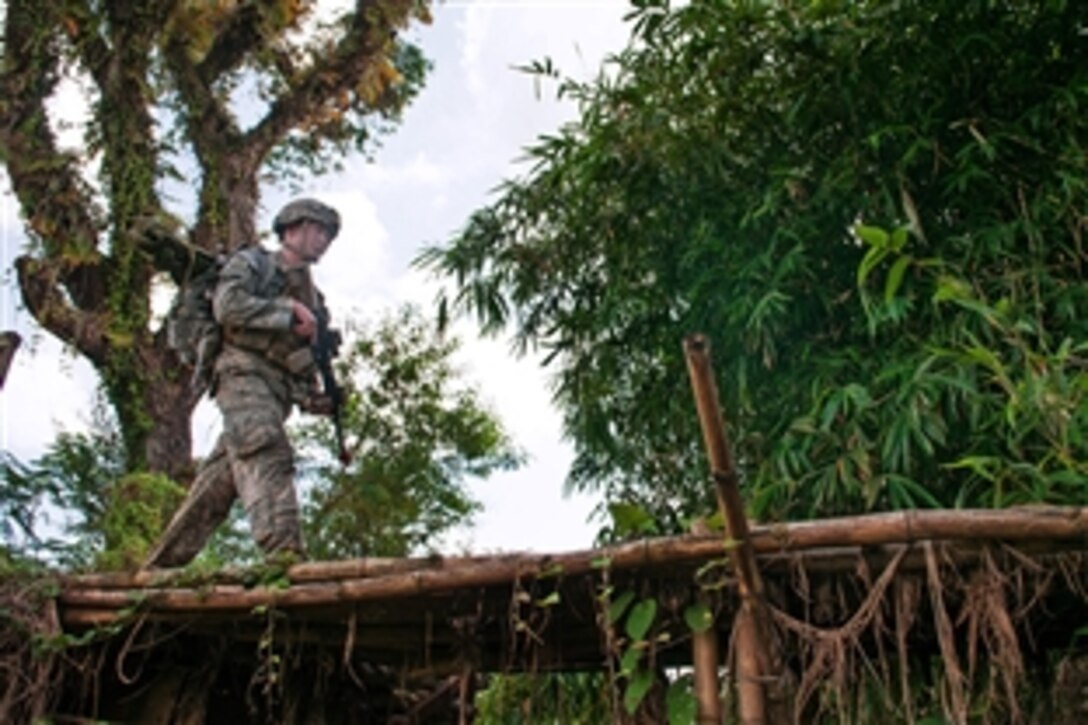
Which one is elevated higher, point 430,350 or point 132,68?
point 132,68

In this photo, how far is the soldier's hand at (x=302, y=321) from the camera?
15.0ft

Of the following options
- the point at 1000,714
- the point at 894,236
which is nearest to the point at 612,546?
the point at 894,236

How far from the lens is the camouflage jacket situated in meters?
4.52

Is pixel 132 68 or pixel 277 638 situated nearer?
pixel 277 638

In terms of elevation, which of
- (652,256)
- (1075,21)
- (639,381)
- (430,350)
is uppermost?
(430,350)

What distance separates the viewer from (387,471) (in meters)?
10.7

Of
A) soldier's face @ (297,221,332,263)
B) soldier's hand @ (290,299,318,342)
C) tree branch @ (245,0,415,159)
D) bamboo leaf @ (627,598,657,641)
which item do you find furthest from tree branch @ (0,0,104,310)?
bamboo leaf @ (627,598,657,641)

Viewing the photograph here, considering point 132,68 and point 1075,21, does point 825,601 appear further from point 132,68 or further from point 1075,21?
point 132,68

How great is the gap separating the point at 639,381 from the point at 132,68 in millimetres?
6855

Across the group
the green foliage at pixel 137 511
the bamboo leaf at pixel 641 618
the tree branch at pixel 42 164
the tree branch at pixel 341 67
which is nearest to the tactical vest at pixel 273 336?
the bamboo leaf at pixel 641 618

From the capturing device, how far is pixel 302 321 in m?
4.58

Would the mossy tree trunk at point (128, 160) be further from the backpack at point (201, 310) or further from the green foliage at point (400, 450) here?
the backpack at point (201, 310)

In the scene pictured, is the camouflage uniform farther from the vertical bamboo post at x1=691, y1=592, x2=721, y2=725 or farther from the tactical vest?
the vertical bamboo post at x1=691, y1=592, x2=721, y2=725

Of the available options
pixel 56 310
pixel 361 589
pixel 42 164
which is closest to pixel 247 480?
pixel 361 589
